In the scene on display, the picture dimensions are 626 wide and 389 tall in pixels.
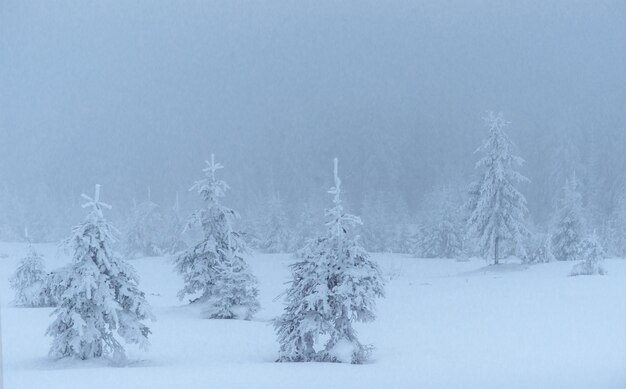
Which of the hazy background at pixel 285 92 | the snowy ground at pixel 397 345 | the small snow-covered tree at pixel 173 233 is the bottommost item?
the snowy ground at pixel 397 345

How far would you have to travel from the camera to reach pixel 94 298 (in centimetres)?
584

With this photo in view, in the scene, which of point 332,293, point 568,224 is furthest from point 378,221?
point 568,224

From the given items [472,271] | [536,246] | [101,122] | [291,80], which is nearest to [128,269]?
[101,122]

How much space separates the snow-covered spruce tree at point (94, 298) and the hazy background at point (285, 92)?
2068mm

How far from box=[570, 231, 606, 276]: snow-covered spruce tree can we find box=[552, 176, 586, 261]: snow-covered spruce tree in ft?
1.82

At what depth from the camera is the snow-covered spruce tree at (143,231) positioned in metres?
8.08

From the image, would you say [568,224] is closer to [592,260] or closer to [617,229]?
[617,229]

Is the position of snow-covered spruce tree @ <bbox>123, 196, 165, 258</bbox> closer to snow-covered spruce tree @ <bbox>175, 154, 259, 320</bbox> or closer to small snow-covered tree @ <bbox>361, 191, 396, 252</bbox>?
snow-covered spruce tree @ <bbox>175, 154, 259, 320</bbox>

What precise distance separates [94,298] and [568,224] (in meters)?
11.7

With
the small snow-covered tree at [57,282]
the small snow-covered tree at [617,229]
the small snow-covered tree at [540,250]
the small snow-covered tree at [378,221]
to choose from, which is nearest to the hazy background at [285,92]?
the small snow-covered tree at [378,221]

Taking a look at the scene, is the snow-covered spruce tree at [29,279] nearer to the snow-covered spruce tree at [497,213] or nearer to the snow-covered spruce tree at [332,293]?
the snow-covered spruce tree at [332,293]

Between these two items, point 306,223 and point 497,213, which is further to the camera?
point 497,213

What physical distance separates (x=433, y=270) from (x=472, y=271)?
1.74 metres

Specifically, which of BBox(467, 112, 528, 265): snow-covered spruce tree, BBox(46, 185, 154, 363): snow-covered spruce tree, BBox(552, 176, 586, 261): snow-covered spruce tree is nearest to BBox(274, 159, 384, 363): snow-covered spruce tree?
BBox(46, 185, 154, 363): snow-covered spruce tree
